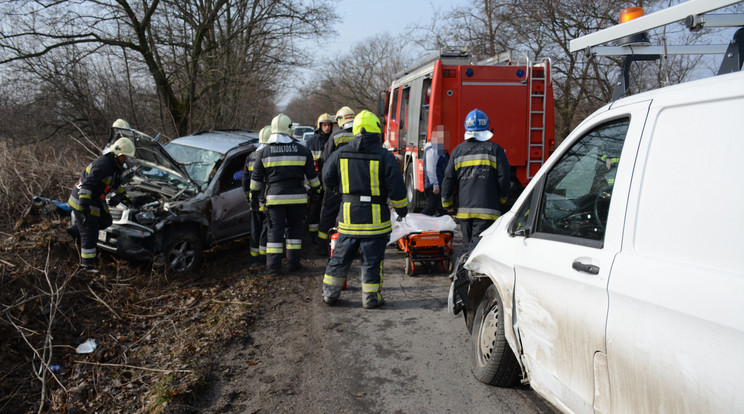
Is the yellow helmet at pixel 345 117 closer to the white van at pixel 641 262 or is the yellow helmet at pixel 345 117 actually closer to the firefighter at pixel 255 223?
the firefighter at pixel 255 223

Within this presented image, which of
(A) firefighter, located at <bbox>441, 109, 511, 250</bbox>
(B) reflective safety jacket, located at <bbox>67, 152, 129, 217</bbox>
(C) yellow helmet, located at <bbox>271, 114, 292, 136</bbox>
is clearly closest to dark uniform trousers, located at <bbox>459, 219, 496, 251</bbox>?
(A) firefighter, located at <bbox>441, 109, 511, 250</bbox>

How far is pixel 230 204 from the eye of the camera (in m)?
7.30

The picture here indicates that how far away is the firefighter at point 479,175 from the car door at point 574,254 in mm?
2260

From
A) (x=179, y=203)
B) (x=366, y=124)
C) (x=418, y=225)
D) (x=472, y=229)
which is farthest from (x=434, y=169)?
(x=179, y=203)

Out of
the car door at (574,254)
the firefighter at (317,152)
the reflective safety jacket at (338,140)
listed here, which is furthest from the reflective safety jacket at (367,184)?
the firefighter at (317,152)

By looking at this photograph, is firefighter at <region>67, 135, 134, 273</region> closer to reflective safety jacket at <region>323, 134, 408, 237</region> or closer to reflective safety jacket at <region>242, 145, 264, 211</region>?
reflective safety jacket at <region>242, 145, 264, 211</region>

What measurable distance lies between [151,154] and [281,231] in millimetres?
2072

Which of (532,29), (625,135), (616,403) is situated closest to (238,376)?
(616,403)

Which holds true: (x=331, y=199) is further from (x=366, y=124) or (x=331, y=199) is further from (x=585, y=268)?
(x=585, y=268)

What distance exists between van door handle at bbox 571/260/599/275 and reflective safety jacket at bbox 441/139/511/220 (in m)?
3.08

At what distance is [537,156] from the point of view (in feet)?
28.6

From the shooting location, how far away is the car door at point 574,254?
228 centimetres

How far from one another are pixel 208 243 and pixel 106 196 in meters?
1.36

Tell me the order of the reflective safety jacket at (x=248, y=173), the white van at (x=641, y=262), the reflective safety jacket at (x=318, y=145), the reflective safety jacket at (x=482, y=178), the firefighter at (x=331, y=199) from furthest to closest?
the reflective safety jacket at (x=318, y=145) < the firefighter at (x=331, y=199) < the reflective safety jacket at (x=248, y=173) < the reflective safety jacket at (x=482, y=178) < the white van at (x=641, y=262)
